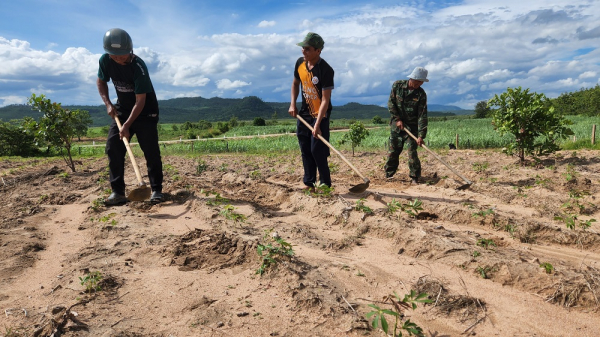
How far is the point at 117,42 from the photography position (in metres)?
4.34

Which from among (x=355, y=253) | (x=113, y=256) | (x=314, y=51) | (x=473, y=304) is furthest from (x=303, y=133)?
(x=473, y=304)

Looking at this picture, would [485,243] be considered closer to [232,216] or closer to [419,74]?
[232,216]

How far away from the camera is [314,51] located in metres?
4.74

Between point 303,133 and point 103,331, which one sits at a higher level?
point 303,133

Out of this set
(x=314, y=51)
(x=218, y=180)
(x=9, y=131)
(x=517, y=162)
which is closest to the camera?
(x=314, y=51)

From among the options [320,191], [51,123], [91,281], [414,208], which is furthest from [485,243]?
[51,123]

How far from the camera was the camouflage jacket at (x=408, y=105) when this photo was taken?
21.2 feet

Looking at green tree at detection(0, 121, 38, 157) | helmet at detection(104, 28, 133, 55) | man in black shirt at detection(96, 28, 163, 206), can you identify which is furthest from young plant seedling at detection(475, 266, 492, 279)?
green tree at detection(0, 121, 38, 157)

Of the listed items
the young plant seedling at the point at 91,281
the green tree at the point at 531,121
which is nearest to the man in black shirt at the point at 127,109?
the young plant seedling at the point at 91,281

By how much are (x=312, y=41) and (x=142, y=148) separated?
8.22 ft

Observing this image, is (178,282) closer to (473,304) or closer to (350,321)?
(350,321)

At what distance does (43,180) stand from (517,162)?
10.2 m

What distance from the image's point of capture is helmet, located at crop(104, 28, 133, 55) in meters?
4.32

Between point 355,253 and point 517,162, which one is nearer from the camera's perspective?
point 355,253
